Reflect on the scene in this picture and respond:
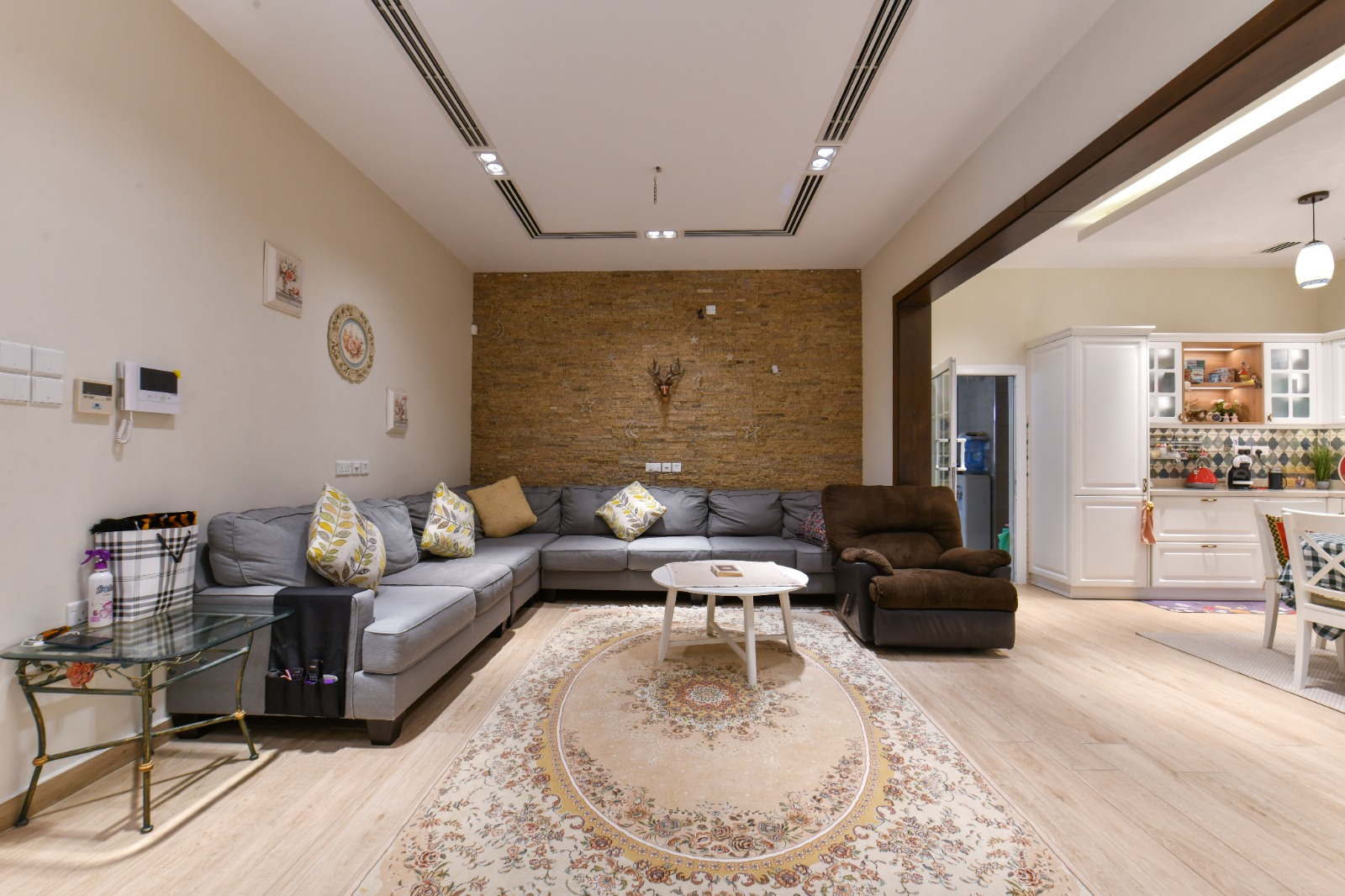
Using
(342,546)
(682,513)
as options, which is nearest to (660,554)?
(682,513)

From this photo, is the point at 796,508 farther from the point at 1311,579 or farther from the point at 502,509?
the point at 1311,579

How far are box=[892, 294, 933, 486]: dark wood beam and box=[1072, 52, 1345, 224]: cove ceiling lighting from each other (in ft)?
4.75

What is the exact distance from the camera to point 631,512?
4.71 meters

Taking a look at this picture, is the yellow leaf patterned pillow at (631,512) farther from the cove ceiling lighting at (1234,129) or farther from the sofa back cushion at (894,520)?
the cove ceiling lighting at (1234,129)

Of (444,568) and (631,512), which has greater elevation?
(631,512)

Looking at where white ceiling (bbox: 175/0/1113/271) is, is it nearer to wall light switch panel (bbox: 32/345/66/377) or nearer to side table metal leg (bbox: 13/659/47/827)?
wall light switch panel (bbox: 32/345/66/377)

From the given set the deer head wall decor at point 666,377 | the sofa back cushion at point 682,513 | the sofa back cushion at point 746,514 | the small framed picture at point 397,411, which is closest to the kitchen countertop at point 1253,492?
the sofa back cushion at point 746,514

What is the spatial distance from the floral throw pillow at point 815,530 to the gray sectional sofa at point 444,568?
0.07 meters

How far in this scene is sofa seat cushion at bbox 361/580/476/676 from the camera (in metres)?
2.19

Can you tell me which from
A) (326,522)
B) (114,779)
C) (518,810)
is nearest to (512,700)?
(518,810)

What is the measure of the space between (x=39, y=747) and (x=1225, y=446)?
788cm

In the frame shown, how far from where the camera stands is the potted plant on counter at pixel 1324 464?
4656mm

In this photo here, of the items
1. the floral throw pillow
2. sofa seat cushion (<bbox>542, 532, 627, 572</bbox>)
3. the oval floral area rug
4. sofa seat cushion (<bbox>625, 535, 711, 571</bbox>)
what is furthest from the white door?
sofa seat cushion (<bbox>542, 532, 627, 572</bbox>)

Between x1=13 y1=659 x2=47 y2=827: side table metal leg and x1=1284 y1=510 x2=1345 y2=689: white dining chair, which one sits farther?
x1=1284 y1=510 x2=1345 y2=689: white dining chair
